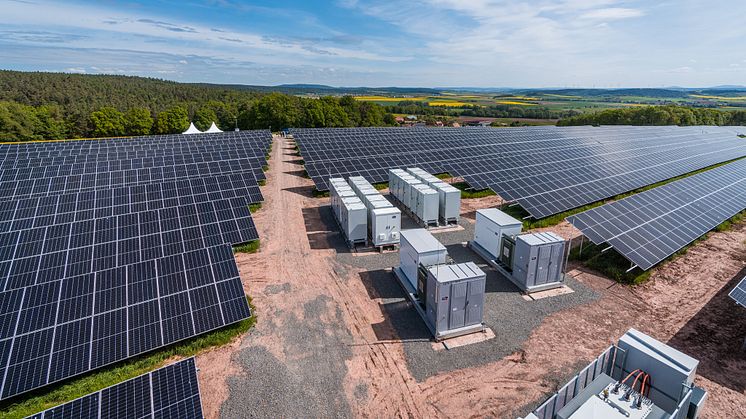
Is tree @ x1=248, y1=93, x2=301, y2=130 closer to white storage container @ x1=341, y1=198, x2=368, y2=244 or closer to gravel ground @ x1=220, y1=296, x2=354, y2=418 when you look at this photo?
white storage container @ x1=341, y1=198, x2=368, y2=244

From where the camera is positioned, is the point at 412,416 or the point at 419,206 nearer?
the point at 412,416

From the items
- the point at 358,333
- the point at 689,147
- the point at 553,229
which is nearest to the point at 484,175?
the point at 553,229

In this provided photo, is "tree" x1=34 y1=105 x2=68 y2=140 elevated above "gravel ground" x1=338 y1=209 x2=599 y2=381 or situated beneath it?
elevated above

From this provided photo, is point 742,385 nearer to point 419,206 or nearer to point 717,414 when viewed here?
point 717,414

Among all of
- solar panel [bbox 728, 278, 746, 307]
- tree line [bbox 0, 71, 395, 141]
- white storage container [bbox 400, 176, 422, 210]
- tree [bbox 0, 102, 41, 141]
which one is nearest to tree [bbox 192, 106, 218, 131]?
tree line [bbox 0, 71, 395, 141]

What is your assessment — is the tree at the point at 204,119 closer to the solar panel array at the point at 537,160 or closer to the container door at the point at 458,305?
the solar panel array at the point at 537,160

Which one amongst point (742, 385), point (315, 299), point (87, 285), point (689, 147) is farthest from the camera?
point (689, 147)
